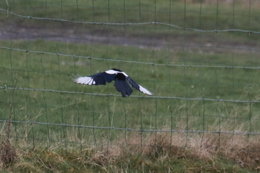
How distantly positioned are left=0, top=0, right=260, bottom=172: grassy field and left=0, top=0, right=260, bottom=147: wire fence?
0.07 ft

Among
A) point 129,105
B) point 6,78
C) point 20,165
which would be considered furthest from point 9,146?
point 129,105

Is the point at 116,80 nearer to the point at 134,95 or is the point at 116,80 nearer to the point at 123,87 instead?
the point at 123,87

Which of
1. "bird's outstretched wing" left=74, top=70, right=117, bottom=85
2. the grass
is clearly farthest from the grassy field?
"bird's outstretched wing" left=74, top=70, right=117, bottom=85

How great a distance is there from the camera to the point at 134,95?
9.68 metres

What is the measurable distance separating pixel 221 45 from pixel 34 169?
8.39 metres

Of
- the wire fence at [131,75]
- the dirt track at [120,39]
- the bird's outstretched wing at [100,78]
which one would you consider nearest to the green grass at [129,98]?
the wire fence at [131,75]

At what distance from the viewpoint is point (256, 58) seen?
532 inches

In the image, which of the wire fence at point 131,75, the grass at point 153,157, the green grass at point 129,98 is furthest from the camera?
the green grass at point 129,98

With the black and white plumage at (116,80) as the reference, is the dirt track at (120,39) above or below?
below

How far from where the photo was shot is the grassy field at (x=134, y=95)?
265 inches

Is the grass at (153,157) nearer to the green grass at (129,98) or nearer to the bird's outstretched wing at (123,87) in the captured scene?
the green grass at (129,98)

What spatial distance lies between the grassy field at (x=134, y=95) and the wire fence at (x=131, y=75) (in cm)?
2

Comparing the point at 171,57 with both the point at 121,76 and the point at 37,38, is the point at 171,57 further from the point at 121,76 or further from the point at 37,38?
the point at 121,76

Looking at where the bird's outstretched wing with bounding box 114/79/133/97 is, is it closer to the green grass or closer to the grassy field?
the grassy field
